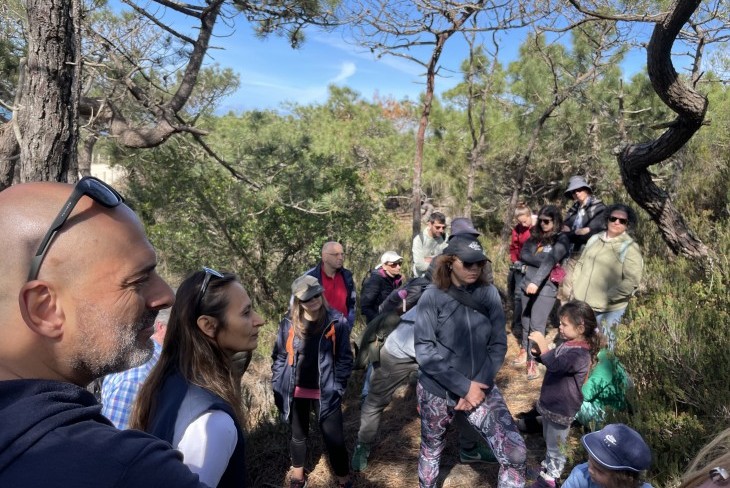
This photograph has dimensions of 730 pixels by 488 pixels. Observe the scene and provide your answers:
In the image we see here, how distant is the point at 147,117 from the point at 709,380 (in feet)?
20.0

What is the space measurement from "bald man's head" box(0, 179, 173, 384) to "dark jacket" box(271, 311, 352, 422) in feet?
7.05

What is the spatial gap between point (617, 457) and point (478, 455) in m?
1.58

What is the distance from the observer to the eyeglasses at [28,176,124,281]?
2.59ft

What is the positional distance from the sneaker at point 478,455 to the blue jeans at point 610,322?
4.09 feet

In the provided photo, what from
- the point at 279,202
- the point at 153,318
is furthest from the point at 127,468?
the point at 279,202

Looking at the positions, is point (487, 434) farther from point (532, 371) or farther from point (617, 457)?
point (532, 371)

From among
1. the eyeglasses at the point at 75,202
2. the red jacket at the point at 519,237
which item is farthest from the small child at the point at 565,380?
the eyeglasses at the point at 75,202

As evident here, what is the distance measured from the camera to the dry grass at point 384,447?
334 centimetres

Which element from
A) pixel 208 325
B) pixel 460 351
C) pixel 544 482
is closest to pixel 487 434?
pixel 460 351

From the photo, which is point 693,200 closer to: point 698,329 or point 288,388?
point 698,329

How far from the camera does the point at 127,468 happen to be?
0.69m

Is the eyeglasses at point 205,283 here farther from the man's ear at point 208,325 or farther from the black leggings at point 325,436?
the black leggings at point 325,436

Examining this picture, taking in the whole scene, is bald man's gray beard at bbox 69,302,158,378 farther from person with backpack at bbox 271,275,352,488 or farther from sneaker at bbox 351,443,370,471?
sneaker at bbox 351,443,370,471

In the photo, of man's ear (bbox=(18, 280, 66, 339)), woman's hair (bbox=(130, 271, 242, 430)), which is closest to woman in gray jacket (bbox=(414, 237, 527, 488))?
woman's hair (bbox=(130, 271, 242, 430))
